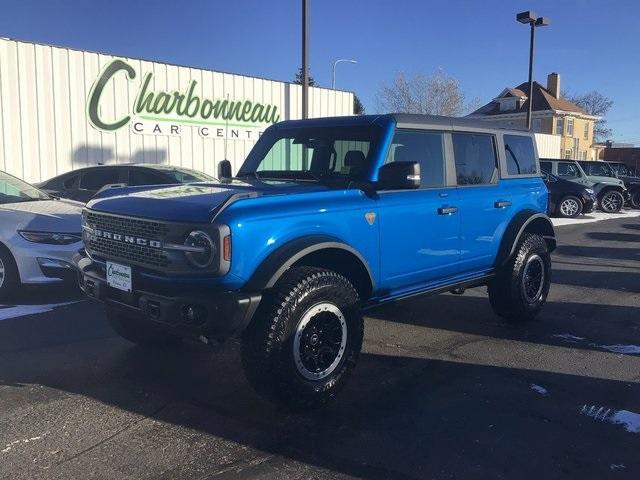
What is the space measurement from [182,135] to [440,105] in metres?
33.7

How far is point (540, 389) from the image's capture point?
429 cm

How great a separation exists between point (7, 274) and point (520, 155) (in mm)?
5594

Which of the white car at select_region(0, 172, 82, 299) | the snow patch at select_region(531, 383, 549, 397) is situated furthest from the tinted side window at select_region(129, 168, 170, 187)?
the snow patch at select_region(531, 383, 549, 397)

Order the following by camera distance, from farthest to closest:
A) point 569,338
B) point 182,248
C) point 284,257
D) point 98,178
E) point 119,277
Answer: point 98,178, point 569,338, point 119,277, point 284,257, point 182,248

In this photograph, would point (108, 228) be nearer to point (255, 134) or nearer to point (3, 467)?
point (3, 467)

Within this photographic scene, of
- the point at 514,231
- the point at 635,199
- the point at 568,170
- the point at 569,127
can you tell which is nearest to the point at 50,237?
the point at 514,231

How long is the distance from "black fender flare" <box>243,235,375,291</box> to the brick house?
51.2 metres

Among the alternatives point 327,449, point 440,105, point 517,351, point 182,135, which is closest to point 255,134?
point 182,135

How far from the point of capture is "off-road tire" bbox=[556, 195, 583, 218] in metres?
17.9

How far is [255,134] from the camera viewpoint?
16.5 meters

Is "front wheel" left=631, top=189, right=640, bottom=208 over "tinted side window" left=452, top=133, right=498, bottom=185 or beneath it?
beneath

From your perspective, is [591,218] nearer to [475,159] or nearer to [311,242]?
[475,159]

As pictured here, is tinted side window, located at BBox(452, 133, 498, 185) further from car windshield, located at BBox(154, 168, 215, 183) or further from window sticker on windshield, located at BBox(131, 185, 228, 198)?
car windshield, located at BBox(154, 168, 215, 183)

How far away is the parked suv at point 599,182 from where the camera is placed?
60.8 feet
